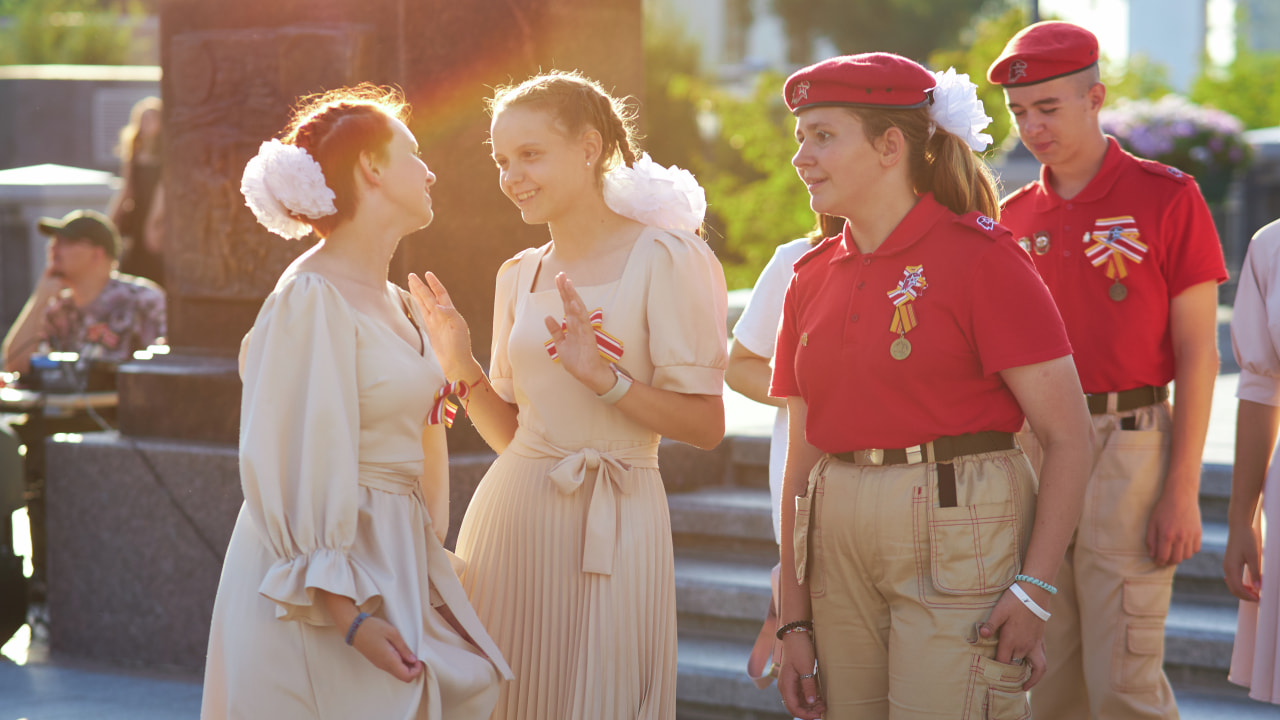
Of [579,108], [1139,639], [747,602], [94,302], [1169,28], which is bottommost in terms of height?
[747,602]

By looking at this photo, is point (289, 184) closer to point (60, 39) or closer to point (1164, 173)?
point (1164, 173)

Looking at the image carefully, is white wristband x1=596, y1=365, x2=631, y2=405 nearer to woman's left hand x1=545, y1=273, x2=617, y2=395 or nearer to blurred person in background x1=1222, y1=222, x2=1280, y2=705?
woman's left hand x1=545, y1=273, x2=617, y2=395

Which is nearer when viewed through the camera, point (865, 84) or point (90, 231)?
point (865, 84)

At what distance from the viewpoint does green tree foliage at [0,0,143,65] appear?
1225 inches

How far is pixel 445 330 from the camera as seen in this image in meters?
3.63

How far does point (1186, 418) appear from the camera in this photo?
3801 millimetres

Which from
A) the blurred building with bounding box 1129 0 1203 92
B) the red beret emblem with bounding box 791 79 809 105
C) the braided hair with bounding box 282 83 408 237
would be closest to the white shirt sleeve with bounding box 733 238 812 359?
the red beret emblem with bounding box 791 79 809 105

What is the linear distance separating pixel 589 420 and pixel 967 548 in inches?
Answer: 39.4

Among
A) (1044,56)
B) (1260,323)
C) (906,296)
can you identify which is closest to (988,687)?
(906,296)

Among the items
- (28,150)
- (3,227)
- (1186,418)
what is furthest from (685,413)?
(28,150)

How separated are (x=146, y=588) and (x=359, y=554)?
310 cm

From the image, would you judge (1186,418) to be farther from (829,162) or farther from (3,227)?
(3,227)

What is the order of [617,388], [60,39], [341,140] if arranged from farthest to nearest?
[60,39] < [617,388] < [341,140]

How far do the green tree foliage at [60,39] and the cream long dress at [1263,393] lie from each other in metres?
30.7
